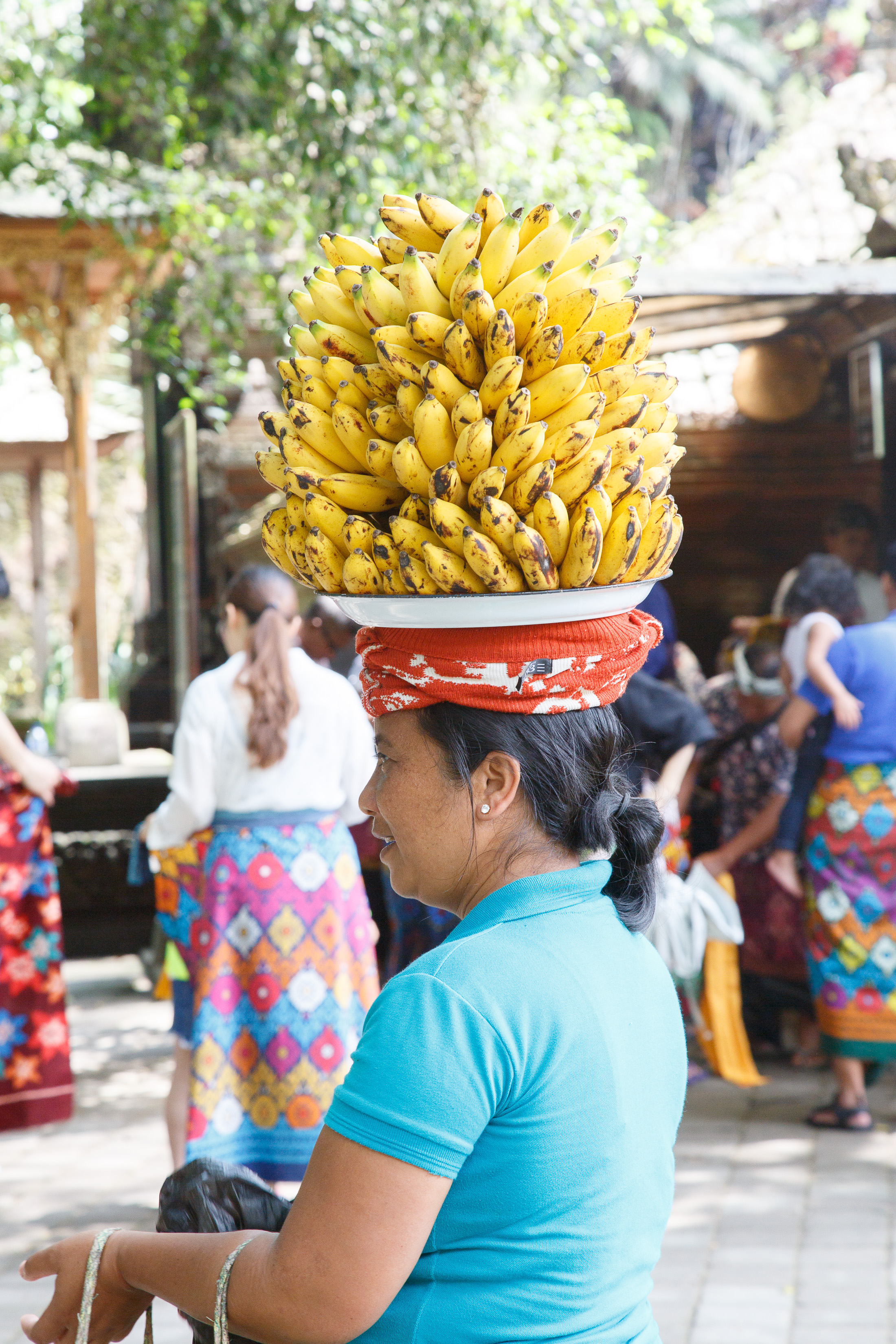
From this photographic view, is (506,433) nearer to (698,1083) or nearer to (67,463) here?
(698,1083)

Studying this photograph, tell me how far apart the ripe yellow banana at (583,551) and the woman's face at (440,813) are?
200mm

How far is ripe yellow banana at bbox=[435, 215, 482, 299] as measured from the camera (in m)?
1.41

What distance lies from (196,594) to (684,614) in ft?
11.3

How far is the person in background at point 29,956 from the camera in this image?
15.0ft

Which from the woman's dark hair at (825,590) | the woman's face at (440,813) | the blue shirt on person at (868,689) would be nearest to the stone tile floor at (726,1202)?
the blue shirt on person at (868,689)

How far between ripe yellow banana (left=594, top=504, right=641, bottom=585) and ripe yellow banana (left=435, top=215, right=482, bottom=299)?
31 centimetres

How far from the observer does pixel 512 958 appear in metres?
1.20

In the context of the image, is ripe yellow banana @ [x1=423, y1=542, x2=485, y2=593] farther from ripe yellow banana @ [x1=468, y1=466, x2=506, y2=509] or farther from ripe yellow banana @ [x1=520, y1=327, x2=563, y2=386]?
ripe yellow banana @ [x1=520, y1=327, x2=563, y2=386]

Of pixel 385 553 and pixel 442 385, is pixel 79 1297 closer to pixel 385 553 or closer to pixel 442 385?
pixel 385 553

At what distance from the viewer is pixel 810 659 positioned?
459cm

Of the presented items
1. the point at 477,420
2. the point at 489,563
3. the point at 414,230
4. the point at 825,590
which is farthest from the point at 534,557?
the point at 825,590

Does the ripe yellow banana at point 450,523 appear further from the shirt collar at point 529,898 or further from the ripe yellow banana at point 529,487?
the shirt collar at point 529,898

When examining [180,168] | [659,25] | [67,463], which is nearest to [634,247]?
[659,25]

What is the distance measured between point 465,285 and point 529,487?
8.7 inches
